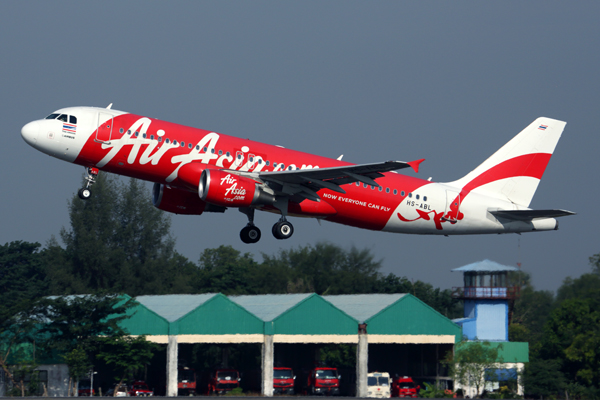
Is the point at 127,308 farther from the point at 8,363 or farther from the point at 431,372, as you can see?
the point at 431,372

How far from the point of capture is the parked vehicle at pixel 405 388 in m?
73.1

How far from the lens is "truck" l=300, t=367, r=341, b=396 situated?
237ft

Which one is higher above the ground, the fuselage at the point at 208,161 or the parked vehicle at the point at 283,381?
the fuselage at the point at 208,161

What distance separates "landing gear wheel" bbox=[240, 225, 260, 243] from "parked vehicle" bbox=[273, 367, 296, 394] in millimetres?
30250

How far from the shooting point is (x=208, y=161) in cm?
3894

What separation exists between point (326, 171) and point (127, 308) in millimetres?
34349

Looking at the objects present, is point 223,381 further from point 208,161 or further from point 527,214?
point 208,161

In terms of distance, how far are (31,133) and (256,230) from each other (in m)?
12.1

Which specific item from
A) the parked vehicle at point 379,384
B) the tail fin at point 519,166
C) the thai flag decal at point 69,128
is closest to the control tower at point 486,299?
the parked vehicle at point 379,384

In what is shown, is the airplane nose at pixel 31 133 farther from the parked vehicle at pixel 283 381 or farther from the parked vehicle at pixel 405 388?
the parked vehicle at pixel 405 388

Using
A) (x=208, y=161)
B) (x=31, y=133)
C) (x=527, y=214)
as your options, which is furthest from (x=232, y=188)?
(x=527, y=214)

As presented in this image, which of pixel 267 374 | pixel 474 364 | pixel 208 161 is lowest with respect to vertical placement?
pixel 267 374

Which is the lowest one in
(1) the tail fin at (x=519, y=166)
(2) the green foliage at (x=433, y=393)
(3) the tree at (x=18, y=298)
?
(2) the green foliage at (x=433, y=393)

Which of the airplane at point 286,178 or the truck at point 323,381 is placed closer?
the airplane at point 286,178
